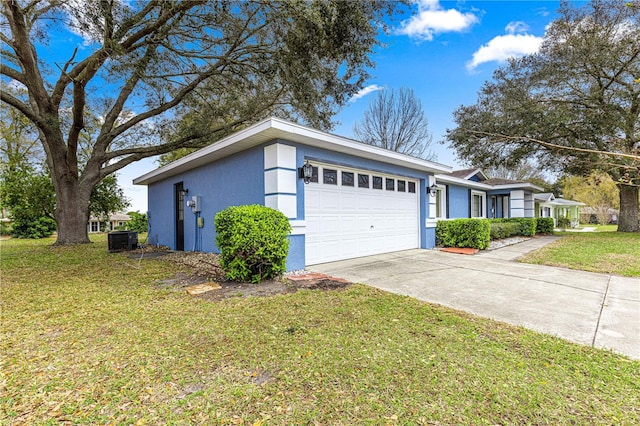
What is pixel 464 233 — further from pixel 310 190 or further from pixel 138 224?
pixel 138 224

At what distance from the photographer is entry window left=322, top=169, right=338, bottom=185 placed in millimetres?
6771

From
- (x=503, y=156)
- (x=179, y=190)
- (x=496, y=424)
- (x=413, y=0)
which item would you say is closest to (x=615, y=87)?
(x=503, y=156)

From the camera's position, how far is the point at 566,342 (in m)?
2.74

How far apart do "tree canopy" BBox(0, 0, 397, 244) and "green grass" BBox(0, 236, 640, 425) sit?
17.7 ft

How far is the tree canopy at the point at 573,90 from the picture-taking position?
11.2m

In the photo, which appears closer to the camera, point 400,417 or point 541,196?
point 400,417

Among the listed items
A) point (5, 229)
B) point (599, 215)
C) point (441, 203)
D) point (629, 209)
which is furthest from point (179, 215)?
point (599, 215)

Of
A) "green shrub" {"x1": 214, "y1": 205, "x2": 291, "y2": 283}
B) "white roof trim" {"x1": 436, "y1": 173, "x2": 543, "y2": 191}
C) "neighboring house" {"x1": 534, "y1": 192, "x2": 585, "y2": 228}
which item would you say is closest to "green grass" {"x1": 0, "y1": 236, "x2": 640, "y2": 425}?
"green shrub" {"x1": 214, "y1": 205, "x2": 291, "y2": 283}

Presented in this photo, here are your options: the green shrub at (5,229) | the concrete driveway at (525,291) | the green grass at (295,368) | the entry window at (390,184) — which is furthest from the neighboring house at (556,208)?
the green shrub at (5,229)

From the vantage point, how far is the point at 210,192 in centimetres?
798

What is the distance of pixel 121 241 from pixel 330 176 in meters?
8.04

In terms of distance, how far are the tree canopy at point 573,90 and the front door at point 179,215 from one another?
1096 centimetres

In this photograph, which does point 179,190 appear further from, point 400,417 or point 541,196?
point 541,196

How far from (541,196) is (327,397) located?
2782cm
